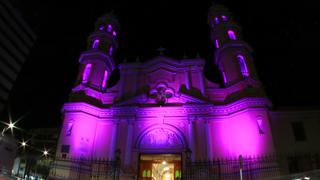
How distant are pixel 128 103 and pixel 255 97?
12240 millimetres

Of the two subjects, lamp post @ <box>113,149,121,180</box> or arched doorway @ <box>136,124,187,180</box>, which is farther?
arched doorway @ <box>136,124,187,180</box>

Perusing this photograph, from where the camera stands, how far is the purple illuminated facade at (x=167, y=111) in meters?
22.3

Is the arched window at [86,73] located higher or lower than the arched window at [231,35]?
lower

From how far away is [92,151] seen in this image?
929 inches

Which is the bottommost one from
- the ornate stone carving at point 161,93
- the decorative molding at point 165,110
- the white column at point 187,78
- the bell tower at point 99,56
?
the decorative molding at point 165,110

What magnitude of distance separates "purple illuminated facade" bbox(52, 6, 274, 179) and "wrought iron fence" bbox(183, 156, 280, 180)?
1.18m

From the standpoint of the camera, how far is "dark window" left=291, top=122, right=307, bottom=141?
859 inches

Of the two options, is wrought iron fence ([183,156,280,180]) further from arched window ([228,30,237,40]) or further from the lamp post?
arched window ([228,30,237,40])

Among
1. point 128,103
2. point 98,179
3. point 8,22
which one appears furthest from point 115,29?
point 98,179

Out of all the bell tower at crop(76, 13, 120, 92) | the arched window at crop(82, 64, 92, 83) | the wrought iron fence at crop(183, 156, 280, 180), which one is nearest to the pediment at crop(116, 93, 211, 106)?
the bell tower at crop(76, 13, 120, 92)

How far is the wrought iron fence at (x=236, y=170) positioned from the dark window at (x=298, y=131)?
4.10m

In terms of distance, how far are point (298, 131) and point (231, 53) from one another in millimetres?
10312

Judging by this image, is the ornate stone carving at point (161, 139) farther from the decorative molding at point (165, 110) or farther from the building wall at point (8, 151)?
the building wall at point (8, 151)

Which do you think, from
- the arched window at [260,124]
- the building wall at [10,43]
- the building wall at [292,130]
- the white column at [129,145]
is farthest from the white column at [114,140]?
the building wall at [292,130]
